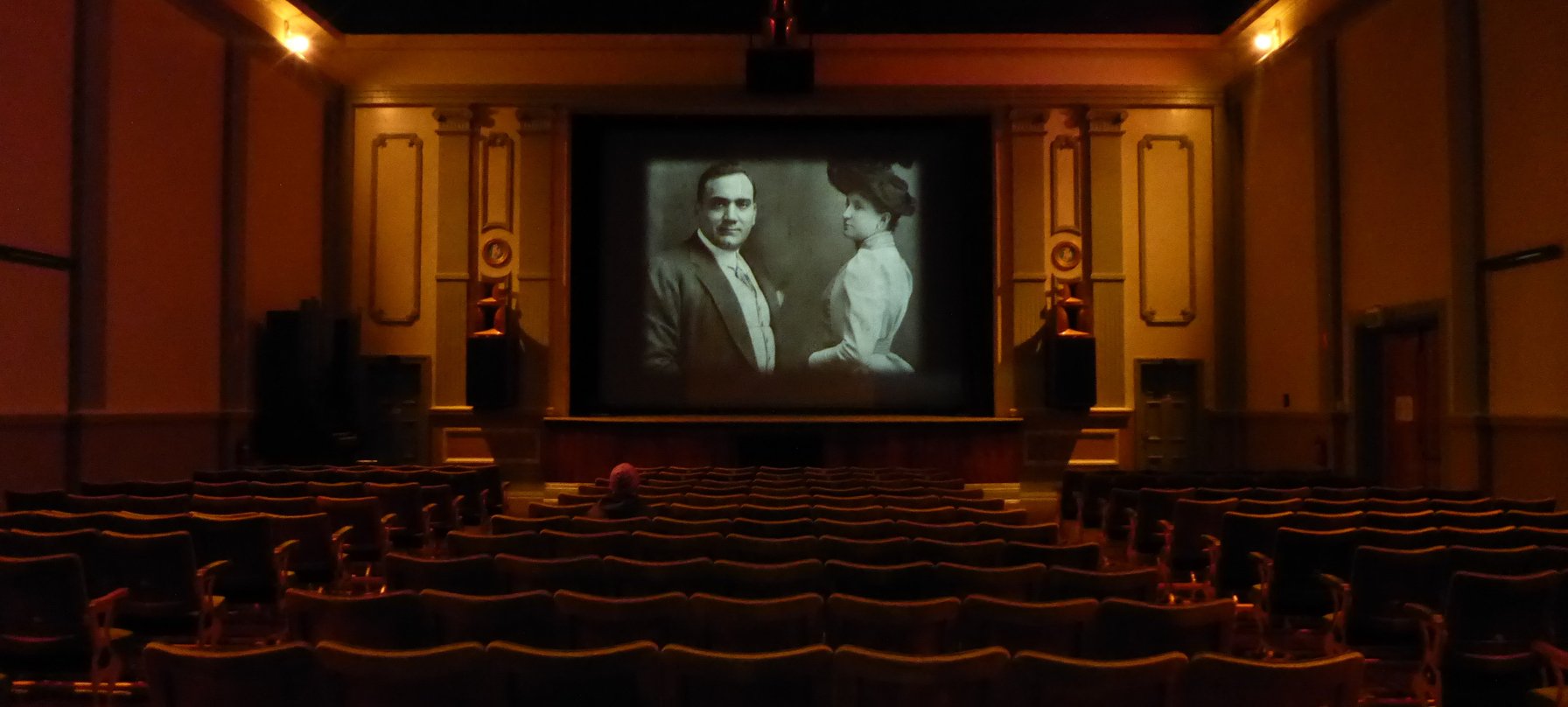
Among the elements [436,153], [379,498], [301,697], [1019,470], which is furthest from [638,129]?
[301,697]

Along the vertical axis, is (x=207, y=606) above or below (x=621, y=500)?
below

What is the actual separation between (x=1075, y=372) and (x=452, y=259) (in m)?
7.50

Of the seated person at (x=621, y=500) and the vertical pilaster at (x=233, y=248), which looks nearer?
the seated person at (x=621, y=500)

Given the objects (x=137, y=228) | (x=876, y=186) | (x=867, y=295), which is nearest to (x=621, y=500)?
(x=137, y=228)

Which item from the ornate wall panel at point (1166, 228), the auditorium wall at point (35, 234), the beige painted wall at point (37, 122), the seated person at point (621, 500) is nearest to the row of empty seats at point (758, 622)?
the seated person at point (621, 500)

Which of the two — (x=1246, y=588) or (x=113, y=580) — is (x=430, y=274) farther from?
(x=1246, y=588)

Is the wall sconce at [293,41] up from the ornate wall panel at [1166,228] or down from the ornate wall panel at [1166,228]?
up

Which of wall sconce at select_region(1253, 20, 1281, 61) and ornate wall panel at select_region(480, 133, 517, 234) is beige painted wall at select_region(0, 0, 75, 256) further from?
wall sconce at select_region(1253, 20, 1281, 61)

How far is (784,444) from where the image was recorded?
12.2m

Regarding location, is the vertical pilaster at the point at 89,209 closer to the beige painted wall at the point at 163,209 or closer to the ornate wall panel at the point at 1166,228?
the beige painted wall at the point at 163,209

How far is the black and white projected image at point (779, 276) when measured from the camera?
43.0 feet

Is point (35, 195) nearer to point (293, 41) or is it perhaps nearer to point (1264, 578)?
point (293, 41)

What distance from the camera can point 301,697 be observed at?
2.63 m

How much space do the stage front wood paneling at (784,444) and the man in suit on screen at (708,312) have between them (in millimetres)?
995
